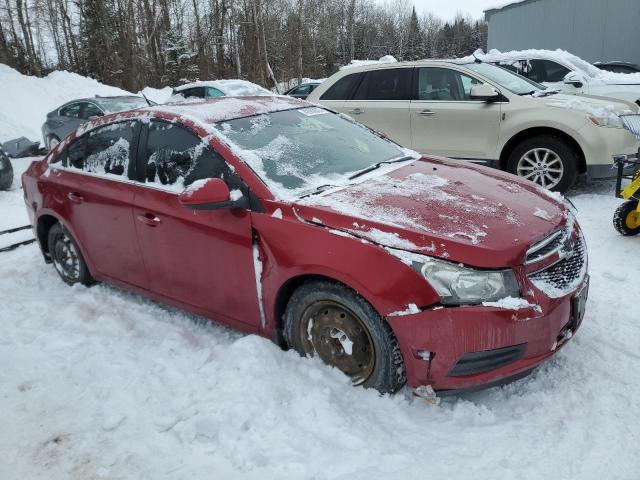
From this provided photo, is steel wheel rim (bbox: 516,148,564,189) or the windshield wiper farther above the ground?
the windshield wiper

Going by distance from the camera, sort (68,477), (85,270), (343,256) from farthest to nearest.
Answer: (85,270) → (343,256) → (68,477)

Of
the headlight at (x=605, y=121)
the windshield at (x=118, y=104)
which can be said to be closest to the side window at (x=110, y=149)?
the headlight at (x=605, y=121)

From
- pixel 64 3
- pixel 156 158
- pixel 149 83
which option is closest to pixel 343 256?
pixel 156 158

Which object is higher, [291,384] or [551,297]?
[551,297]

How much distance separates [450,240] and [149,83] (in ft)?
99.1

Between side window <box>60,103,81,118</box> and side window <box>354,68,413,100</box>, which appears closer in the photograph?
side window <box>354,68,413,100</box>

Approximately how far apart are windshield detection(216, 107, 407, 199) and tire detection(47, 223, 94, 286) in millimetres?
1959

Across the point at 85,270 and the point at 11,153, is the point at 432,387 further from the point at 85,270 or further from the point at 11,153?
the point at 11,153

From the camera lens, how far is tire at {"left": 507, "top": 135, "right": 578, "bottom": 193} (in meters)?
6.15

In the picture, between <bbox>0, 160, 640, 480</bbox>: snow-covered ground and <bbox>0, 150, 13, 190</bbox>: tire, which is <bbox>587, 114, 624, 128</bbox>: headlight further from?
<bbox>0, 150, 13, 190</bbox>: tire

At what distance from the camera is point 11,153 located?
11.6 m

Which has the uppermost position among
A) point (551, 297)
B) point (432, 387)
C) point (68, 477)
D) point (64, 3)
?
point (64, 3)

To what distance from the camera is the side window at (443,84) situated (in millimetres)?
6820

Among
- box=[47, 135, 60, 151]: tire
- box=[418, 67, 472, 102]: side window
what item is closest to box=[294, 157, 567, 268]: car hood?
box=[418, 67, 472, 102]: side window
